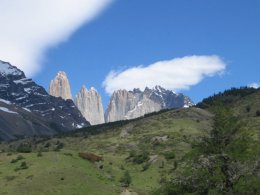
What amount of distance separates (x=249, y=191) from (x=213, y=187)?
2196mm

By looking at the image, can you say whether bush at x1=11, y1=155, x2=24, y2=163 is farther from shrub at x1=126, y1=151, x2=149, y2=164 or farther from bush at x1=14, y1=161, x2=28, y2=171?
shrub at x1=126, y1=151, x2=149, y2=164

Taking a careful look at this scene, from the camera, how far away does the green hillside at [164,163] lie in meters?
31.6

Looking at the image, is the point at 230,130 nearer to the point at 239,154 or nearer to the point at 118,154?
the point at 239,154

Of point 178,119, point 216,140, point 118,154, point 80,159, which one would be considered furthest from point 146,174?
point 178,119

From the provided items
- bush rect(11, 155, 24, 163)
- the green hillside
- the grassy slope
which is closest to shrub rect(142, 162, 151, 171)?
the green hillside

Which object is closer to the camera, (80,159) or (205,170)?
(205,170)

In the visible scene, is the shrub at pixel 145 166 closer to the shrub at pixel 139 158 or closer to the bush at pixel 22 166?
the shrub at pixel 139 158

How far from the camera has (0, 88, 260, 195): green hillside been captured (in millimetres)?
A: 31594

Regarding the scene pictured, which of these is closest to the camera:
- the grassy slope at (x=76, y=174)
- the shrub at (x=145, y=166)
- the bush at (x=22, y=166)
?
the grassy slope at (x=76, y=174)

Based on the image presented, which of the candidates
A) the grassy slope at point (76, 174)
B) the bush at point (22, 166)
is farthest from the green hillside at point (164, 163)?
the bush at point (22, 166)

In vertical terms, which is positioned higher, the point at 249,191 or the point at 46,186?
the point at 46,186

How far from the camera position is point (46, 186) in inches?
2803

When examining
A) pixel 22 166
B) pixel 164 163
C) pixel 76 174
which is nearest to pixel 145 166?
pixel 164 163

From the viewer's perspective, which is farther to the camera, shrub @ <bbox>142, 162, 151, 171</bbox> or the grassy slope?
shrub @ <bbox>142, 162, 151, 171</bbox>
